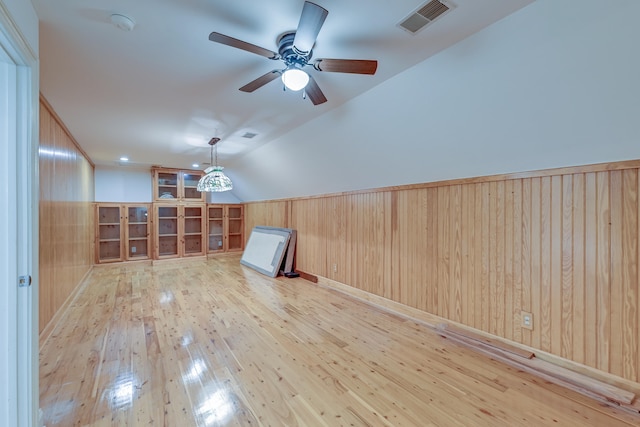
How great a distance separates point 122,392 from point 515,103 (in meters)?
3.59

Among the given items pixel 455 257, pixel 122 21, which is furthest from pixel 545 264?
pixel 122 21

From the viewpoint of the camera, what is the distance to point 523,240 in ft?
8.00

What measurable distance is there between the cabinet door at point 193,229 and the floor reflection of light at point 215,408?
6024 millimetres

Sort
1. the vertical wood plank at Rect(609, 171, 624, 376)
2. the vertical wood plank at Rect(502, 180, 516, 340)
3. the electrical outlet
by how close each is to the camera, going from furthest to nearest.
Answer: the vertical wood plank at Rect(502, 180, 516, 340)
the electrical outlet
the vertical wood plank at Rect(609, 171, 624, 376)

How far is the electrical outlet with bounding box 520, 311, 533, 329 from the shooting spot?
7.84ft

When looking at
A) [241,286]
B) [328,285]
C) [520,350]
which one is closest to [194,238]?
[241,286]

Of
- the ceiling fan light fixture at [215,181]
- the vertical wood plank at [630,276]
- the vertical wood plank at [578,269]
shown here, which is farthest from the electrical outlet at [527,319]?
the ceiling fan light fixture at [215,181]

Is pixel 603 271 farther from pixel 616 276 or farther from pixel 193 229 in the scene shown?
pixel 193 229

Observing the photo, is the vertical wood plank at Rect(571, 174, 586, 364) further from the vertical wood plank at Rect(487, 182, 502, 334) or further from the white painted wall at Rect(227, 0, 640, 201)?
the vertical wood plank at Rect(487, 182, 502, 334)

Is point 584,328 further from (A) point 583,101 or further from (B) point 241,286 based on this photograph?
(B) point 241,286

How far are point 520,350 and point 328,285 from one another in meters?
2.88

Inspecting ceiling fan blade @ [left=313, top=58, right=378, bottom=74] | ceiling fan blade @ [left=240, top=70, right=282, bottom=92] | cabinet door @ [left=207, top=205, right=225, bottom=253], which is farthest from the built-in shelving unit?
ceiling fan blade @ [left=313, top=58, right=378, bottom=74]

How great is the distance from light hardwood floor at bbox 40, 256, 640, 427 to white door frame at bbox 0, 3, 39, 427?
42 cm

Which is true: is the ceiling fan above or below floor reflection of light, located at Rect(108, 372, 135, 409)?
above
